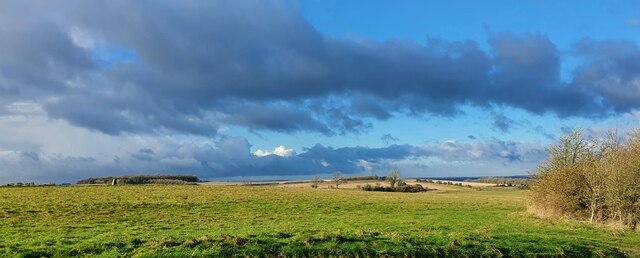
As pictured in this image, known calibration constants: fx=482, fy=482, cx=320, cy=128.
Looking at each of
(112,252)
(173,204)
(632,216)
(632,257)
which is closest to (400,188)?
(173,204)

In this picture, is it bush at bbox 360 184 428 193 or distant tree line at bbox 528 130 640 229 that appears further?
bush at bbox 360 184 428 193

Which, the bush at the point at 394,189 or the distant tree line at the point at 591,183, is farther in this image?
the bush at the point at 394,189

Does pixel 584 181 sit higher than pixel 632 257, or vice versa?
pixel 584 181

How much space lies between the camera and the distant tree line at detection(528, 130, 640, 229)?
1379 inches

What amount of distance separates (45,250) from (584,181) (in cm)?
3861

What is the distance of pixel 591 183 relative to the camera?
125ft

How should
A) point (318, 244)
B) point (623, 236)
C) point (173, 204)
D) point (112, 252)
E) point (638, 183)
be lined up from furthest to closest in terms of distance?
point (173, 204)
point (638, 183)
point (623, 236)
point (318, 244)
point (112, 252)

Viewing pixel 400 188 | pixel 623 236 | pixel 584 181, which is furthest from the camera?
pixel 400 188

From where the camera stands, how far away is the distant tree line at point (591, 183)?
35031 mm

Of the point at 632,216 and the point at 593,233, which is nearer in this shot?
the point at 593,233

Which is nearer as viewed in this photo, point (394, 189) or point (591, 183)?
point (591, 183)

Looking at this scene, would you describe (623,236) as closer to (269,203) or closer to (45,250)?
(45,250)

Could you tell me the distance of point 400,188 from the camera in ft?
373

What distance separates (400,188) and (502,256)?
9464 centimetres
